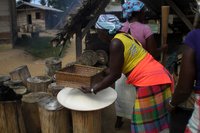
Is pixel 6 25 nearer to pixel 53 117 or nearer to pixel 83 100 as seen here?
pixel 53 117

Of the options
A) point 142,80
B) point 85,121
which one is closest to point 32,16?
point 85,121

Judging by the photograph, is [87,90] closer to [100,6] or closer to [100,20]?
[100,20]

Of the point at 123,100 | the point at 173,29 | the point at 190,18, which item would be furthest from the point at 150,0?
the point at 123,100

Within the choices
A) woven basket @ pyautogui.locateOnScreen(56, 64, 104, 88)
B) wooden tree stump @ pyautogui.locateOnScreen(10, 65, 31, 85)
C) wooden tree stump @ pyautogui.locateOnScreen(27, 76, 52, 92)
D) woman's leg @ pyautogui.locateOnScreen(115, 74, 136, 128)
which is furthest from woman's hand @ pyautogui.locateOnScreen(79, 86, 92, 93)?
wooden tree stump @ pyautogui.locateOnScreen(10, 65, 31, 85)

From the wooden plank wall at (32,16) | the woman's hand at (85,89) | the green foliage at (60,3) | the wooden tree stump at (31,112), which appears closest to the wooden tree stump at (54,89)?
the wooden tree stump at (31,112)

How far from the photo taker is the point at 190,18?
540 cm

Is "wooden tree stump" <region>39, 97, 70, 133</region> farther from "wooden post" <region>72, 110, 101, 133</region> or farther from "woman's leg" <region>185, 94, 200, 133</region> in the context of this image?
"woman's leg" <region>185, 94, 200, 133</region>

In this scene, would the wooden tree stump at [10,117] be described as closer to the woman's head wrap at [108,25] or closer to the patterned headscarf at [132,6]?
the woman's head wrap at [108,25]

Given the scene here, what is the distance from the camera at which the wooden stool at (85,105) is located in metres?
3.01

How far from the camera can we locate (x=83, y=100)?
3.05 meters

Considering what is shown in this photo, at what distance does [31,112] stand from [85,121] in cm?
98

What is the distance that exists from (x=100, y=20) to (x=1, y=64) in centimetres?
933

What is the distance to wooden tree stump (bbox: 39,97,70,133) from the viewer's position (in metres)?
3.48

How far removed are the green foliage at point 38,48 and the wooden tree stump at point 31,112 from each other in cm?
959
